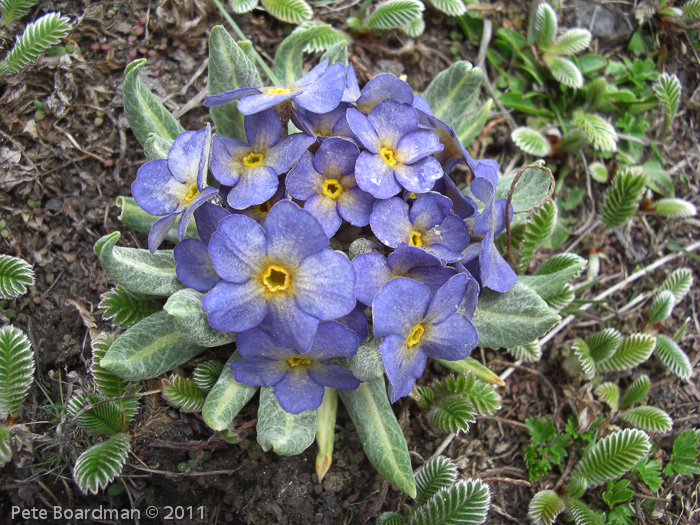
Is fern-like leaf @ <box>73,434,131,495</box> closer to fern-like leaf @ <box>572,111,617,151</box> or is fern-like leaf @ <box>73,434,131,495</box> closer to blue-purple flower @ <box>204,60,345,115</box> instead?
blue-purple flower @ <box>204,60,345,115</box>

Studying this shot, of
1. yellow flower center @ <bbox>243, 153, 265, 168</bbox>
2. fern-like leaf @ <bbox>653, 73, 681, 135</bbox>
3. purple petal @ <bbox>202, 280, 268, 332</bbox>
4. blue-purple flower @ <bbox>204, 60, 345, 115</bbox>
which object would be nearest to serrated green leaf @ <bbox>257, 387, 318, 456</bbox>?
purple petal @ <bbox>202, 280, 268, 332</bbox>

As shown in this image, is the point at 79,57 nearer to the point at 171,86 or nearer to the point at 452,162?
the point at 171,86

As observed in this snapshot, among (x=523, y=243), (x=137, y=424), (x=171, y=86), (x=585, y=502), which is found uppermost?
(x=171, y=86)

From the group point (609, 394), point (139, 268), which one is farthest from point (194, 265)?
point (609, 394)

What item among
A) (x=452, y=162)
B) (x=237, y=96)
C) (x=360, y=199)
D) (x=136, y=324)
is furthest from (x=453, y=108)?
(x=136, y=324)

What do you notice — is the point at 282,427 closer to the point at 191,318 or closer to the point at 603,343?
the point at 191,318
